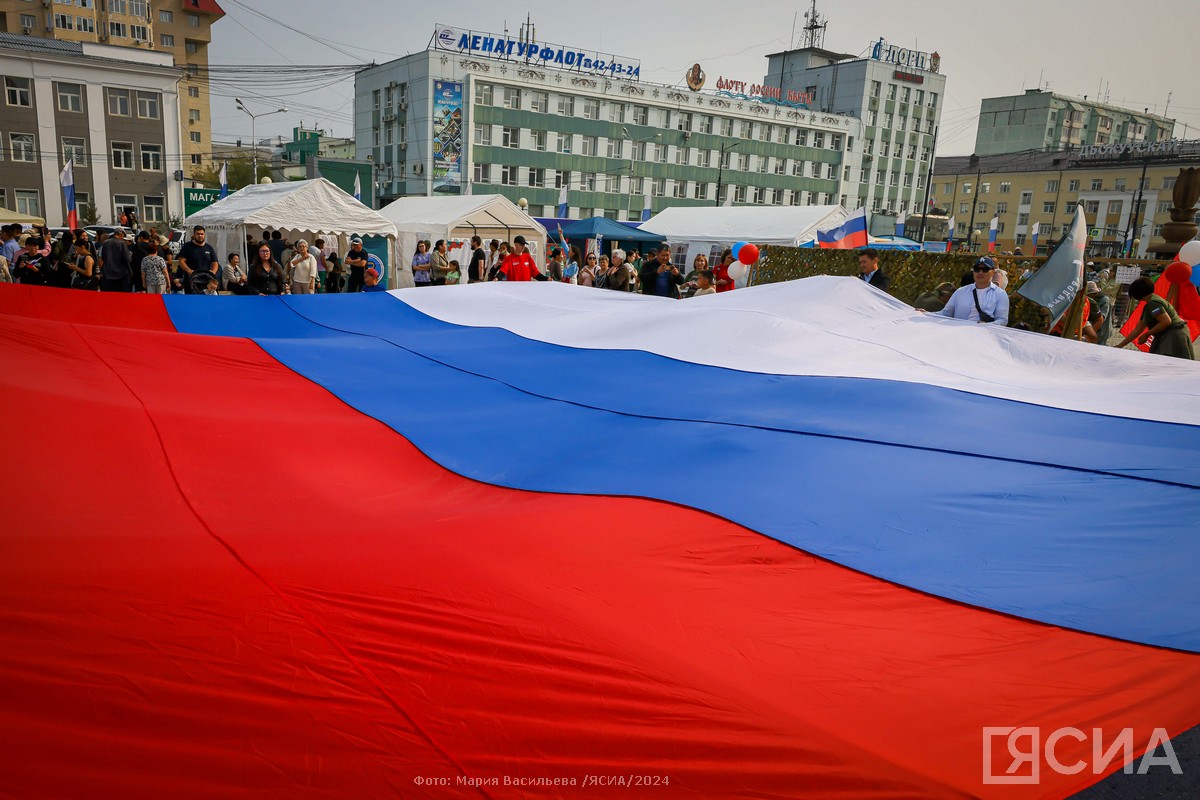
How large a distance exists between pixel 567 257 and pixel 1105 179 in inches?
2125

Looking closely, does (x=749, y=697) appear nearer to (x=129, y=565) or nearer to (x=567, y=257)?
(x=129, y=565)

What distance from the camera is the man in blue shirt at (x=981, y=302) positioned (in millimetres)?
6723

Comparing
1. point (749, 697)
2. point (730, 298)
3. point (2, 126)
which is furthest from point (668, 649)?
point (2, 126)

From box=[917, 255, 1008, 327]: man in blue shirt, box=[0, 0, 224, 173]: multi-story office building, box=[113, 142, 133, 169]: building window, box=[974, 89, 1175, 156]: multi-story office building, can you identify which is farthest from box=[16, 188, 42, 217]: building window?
box=[974, 89, 1175, 156]: multi-story office building

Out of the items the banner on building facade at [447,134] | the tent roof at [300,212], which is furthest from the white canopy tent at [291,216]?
the banner on building facade at [447,134]

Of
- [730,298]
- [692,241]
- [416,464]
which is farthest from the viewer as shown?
[692,241]

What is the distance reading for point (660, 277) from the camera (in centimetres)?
1064

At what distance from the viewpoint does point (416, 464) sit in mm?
4027

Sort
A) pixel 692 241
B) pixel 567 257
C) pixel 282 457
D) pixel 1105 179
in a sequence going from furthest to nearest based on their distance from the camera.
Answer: pixel 1105 179 → pixel 692 241 → pixel 567 257 → pixel 282 457

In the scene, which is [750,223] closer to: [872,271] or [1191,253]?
[1191,253]

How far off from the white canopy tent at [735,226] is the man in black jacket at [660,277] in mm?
12530

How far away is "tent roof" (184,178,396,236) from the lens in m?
16.6

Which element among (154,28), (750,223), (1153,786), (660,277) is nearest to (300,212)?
(660,277)

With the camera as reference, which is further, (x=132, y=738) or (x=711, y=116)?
(x=711, y=116)
